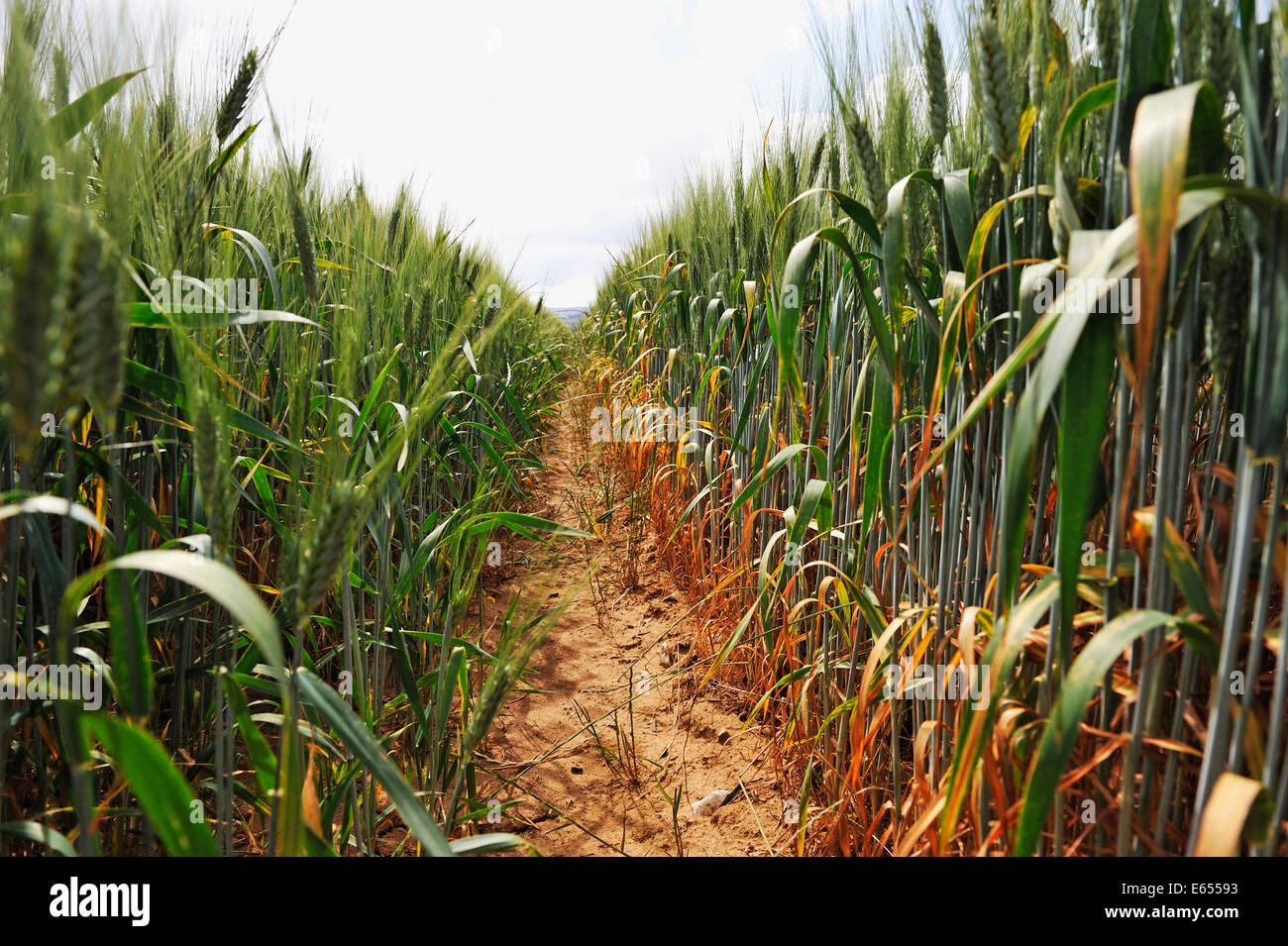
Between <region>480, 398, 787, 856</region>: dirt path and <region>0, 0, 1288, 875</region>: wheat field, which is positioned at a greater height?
<region>0, 0, 1288, 875</region>: wheat field

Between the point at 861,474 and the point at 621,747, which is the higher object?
the point at 861,474

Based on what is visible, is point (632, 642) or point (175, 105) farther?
point (632, 642)

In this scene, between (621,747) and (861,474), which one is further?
(621,747)

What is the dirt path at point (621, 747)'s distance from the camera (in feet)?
4.60

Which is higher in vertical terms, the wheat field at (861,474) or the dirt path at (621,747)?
the wheat field at (861,474)

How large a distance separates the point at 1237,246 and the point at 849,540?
83 cm

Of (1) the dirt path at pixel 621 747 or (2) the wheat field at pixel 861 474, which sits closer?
(2) the wheat field at pixel 861 474

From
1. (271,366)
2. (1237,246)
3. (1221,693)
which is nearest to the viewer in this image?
(1221,693)

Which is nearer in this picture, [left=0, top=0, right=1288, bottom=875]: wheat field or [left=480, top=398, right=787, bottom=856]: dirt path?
[left=0, top=0, right=1288, bottom=875]: wheat field

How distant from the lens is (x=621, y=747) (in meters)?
1.64

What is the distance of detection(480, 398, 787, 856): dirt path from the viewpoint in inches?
55.2
